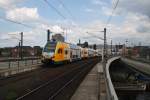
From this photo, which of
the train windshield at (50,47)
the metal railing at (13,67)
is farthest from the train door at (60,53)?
the metal railing at (13,67)

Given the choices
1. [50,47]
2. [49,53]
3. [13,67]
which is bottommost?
[13,67]

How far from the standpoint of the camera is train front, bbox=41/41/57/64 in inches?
1752

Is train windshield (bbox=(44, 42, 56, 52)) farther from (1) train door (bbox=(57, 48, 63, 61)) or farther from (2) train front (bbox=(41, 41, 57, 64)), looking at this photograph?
(1) train door (bbox=(57, 48, 63, 61))

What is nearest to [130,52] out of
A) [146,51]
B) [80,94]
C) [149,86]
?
[146,51]

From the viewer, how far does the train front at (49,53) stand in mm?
44509

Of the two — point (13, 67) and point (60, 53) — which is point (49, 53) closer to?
point (60, 53)

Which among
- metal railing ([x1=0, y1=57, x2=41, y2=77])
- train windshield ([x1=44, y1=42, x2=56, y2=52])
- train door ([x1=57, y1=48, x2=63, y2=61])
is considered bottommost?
metal railing ([x1=0, y1=57, x2=41, y2=77])

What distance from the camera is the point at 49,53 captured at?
44875 millimetres

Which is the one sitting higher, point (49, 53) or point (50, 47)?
point (50, 47)

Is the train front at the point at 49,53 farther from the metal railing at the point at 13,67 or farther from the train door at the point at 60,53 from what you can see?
the metal railing at the point at 13,67

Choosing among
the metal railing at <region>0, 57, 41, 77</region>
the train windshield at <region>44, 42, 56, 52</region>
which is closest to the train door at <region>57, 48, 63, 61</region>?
the train windshield at <region>44, 42, 56, 52</region>

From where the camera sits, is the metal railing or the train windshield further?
the train windshield

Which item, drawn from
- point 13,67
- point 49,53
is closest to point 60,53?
point 49,53

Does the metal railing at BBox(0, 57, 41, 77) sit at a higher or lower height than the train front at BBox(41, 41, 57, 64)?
lower
